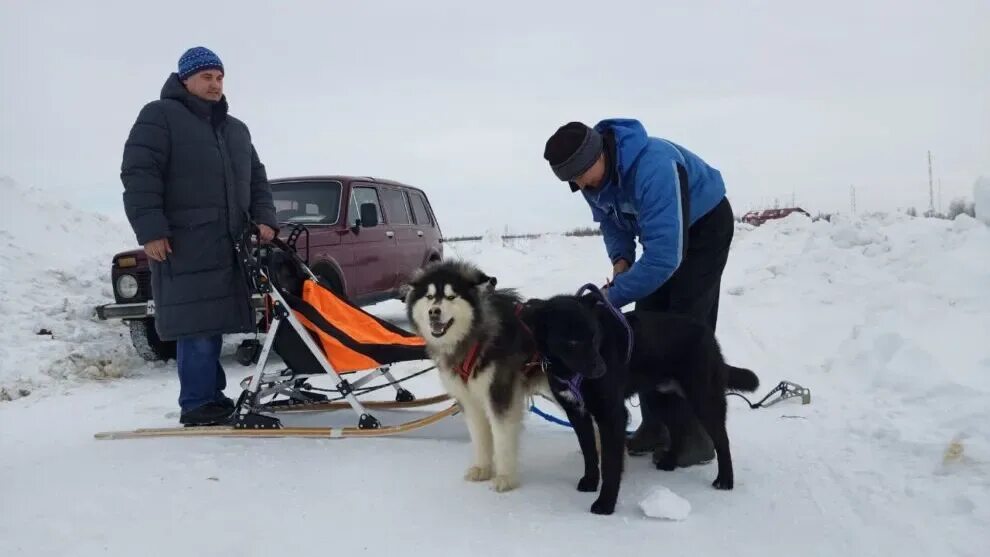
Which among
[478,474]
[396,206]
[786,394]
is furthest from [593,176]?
[396,206]

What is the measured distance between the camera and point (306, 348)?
4.34 metres

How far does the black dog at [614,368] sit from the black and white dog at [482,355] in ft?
0.75

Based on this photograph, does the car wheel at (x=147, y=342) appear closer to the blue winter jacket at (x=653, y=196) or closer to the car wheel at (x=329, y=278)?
the car wheel at (x=329, y=278)

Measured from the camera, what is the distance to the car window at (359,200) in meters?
7.84

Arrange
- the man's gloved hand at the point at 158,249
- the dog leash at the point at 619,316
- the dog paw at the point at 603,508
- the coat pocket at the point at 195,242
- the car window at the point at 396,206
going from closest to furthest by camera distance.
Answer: the dog paw at the point at 603,508, the dog leash at the point at 619,316, the man's gloved hand at the point at 158,249, the coat pocket at the point at 195,242, the car window at the point at 396,206

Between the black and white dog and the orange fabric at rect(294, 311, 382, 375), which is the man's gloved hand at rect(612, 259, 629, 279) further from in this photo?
the orange fabric at rect(294, 311, 382, 375)

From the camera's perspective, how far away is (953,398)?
13.1 ft

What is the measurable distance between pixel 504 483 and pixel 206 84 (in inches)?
122

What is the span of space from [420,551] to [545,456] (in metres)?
1.37

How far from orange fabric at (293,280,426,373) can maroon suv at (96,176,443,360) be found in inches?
75.3

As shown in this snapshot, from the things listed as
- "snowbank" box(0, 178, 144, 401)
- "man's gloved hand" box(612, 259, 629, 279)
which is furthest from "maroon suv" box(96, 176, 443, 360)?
"man's gloved hand" box(612, 259, 629, 279)

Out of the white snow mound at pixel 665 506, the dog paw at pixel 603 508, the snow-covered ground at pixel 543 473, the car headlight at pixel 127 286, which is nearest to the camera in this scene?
the snow-covered ground at pixel 543 473

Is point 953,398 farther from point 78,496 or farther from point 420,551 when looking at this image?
point 78,496

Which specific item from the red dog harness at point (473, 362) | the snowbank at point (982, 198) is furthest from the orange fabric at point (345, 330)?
the snowbank at point (982, 198)
